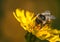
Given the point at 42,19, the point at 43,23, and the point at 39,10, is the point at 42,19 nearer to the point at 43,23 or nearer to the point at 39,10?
the point at 43,23

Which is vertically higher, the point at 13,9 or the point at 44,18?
the point at 13,9

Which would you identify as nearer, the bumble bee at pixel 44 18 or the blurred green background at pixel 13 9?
the bumble bee at pixel 44 18

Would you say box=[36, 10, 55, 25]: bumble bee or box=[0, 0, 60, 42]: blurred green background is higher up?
box=[0, 0, 60, 42]: blurred green background

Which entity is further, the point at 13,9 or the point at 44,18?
the point at 13,9

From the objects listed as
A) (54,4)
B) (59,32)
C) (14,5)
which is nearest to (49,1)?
(54,4)

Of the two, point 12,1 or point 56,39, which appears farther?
point 12,1

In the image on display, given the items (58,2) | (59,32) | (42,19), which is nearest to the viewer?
(42,19)

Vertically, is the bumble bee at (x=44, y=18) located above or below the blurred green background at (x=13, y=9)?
below

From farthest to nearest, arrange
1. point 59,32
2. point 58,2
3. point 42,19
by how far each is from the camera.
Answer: point 58,2, point 59,32, point 42,19
